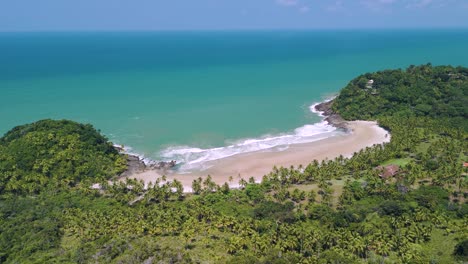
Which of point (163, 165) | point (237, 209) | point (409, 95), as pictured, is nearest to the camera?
point (237, 209)

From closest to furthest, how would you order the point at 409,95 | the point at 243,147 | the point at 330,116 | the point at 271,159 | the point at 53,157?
the point at 53,157
the point at 271,159
the point at 243,147
the point at 409,95
the point at 330,116

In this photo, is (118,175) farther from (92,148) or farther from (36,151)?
(36,151)

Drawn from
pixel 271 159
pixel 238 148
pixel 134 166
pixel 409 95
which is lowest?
pixel 271 159

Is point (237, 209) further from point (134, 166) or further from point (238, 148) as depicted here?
point (238, 148)

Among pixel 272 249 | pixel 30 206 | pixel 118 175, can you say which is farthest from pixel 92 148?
pixel 272 249

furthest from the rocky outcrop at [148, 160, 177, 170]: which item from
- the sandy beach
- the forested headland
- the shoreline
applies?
the forested headland

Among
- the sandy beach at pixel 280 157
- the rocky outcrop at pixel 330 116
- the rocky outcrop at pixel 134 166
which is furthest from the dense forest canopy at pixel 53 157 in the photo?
the rocky outcrop at pixel 330 116

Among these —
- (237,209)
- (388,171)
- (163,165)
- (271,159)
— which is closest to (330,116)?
(271,159)
